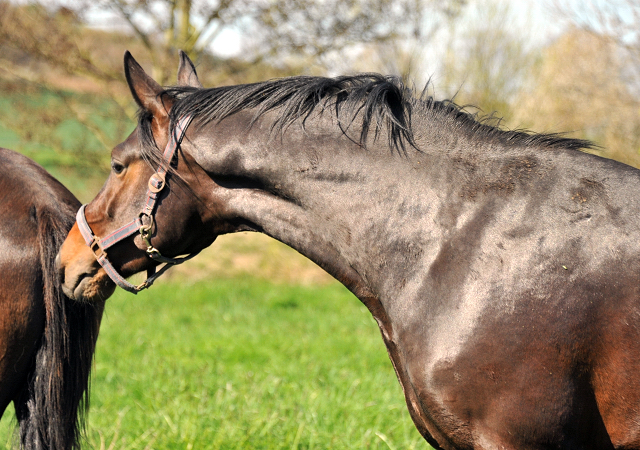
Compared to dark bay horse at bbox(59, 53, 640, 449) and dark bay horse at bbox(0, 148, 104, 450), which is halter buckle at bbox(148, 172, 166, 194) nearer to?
dark bay horse at bbox(59, 53, 640, 449)

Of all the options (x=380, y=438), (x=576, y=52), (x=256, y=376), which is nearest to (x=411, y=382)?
(x=380, y=438)

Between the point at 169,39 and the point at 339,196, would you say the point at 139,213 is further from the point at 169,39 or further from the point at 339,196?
the point at 169,39

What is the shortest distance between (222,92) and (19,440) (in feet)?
5.78

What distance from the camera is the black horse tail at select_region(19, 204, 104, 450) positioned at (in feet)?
7.77

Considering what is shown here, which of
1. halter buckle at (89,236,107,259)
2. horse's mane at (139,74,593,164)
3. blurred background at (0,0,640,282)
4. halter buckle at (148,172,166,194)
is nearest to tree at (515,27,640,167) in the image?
blurred background at (0,0,640,282)

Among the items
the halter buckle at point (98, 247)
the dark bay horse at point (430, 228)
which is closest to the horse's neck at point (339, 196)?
the dark bay horse at point (430, 228)

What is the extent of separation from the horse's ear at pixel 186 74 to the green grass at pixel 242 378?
201 cm

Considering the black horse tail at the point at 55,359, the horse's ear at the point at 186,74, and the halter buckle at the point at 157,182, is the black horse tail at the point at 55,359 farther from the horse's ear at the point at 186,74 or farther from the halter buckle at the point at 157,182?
the horse's ear at the point at 186,74

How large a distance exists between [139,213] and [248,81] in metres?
7.23

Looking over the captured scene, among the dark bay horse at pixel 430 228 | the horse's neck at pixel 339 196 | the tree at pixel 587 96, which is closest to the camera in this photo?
Result: the dark bay horse at pixel 430 228

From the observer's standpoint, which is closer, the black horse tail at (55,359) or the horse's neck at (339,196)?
the horse's neck at (339,196)

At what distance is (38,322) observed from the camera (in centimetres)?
235

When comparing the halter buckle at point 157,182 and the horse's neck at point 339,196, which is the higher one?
the horse's neck at point 339,196

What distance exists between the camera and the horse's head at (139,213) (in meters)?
2.20
